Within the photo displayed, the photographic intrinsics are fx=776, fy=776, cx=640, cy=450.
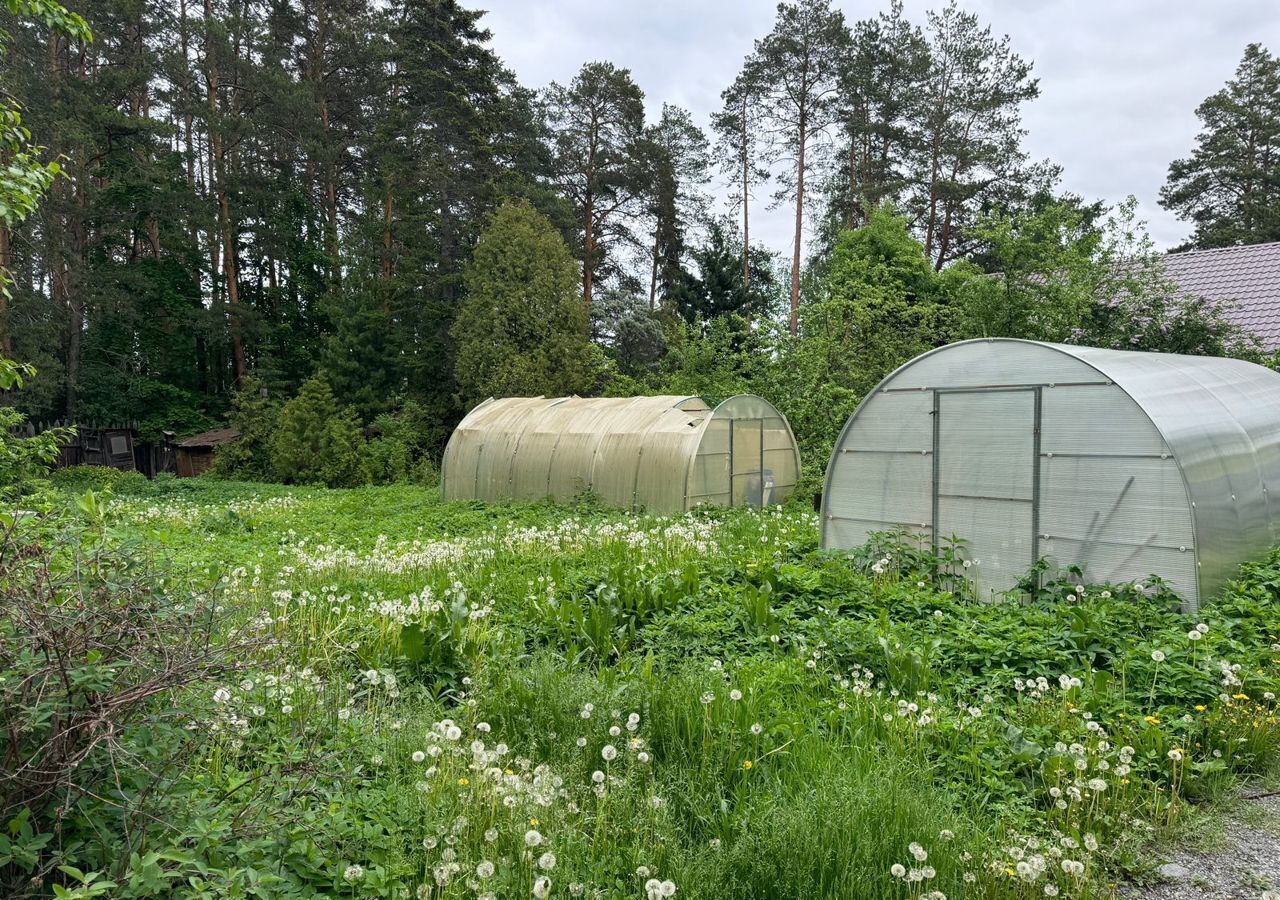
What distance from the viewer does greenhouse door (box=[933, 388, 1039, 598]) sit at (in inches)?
299

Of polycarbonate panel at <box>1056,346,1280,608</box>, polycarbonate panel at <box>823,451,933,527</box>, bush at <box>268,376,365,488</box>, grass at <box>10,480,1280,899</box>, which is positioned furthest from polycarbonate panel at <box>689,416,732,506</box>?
bush at <box>268,376,365,488</box>

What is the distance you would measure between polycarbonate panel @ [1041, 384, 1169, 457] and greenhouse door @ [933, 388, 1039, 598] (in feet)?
0.49

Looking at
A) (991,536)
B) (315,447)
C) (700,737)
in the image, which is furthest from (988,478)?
(315,447)

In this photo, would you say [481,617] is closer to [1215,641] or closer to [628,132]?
[1215,641]

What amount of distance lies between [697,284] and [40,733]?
1214 inches

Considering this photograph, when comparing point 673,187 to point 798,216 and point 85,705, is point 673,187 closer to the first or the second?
point 798,216

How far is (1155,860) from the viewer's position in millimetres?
3432

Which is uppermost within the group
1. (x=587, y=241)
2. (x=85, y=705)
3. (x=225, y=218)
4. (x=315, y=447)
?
(x=225, y=218)

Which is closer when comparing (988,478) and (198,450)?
(988,478)

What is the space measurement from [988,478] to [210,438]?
27594 mm

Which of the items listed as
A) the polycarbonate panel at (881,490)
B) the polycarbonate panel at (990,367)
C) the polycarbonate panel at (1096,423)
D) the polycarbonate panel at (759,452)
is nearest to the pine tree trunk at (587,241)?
the polycarbonate panel at (759,452)

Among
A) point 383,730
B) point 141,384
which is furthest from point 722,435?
point 141,384

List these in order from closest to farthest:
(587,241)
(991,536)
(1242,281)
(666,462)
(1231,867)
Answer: (1231,867) → (991,536) → (666,462) → (1242,281) → (587,241)

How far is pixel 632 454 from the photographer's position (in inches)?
560
